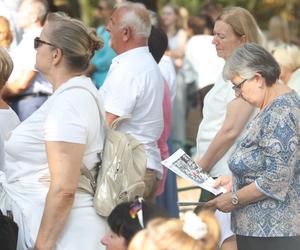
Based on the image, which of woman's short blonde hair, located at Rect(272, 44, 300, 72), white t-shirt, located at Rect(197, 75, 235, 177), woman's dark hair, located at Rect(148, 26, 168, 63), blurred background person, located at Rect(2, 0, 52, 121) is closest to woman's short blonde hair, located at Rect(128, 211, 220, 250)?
white t-shirt, located at Rect(197, 75, 235, 177)

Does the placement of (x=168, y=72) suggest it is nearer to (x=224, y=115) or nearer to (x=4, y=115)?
(x=224, y=115)

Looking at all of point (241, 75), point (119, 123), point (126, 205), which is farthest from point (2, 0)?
point (126, 205)

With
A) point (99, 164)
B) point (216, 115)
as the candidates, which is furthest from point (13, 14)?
point (99, 164)

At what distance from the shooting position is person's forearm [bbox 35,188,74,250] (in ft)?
14.4

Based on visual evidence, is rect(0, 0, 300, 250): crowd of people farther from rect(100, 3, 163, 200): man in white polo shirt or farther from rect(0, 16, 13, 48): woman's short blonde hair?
rect(0, 16, 13, 48): woman's short blonde hair

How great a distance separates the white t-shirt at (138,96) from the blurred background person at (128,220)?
6.05 ft

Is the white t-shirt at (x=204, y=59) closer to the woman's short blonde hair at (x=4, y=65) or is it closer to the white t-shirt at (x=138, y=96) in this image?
the white t-shirt at (x=138, y=96)

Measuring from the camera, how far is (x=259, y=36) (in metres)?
5.97

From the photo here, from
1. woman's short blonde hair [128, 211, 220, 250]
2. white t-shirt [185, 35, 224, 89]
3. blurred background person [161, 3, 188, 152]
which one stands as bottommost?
blurred background person [161, 3, 188, 152]

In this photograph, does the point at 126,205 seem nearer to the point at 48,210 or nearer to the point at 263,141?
the point at 48,210

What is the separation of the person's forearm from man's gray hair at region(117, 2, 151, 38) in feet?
6.20

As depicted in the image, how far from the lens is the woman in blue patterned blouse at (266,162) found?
15.0ft

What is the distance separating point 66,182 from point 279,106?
1.07 m

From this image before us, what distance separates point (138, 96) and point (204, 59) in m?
4.50
